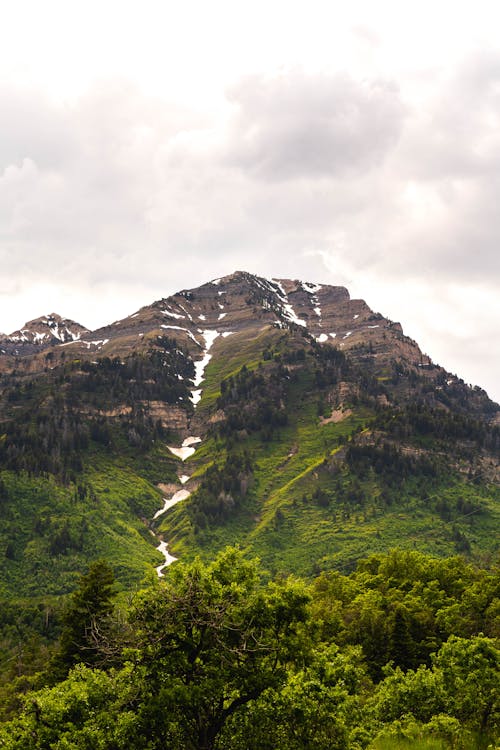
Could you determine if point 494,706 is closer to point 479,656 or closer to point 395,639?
point 479,656

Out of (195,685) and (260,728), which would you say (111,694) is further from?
(260,728)

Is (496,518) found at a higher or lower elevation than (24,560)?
higher

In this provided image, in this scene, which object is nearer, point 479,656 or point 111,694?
point 111,694

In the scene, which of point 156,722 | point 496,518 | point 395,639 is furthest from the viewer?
point 496,518

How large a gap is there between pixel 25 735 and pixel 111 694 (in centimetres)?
457

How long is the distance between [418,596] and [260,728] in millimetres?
49921

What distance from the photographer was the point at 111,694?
27484mm

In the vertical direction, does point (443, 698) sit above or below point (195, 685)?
below

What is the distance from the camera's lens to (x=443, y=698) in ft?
117

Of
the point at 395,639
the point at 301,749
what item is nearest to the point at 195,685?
the point at 301,749

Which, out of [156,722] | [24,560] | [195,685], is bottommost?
[24,560]

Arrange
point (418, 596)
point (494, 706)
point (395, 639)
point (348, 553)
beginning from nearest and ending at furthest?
point (494, 706), point (395, 639), point (418, 596), point (348, 553)

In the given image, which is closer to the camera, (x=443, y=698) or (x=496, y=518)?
(x=443, y=698)

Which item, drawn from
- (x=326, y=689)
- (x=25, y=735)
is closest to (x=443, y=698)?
(x=326, y=689)
